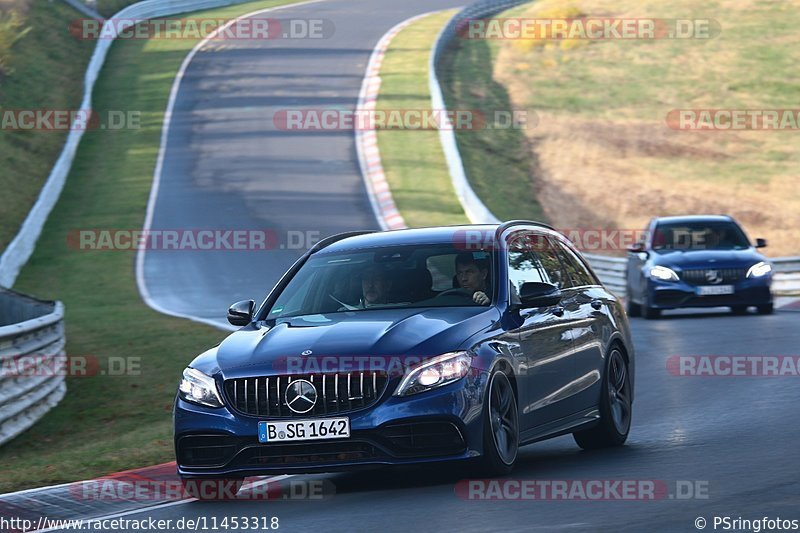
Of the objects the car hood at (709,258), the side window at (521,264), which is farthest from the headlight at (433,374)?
the car hood at (709,258)

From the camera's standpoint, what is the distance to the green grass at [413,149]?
35.0 metres

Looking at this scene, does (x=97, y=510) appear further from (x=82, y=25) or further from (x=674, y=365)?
(x=82, y=25)

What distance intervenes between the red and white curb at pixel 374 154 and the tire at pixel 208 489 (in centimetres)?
2253

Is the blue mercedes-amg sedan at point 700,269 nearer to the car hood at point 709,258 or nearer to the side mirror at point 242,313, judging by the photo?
the car hood at point 709,258

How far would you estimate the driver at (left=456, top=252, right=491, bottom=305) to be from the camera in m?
9.98

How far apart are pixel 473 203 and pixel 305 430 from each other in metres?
25.7

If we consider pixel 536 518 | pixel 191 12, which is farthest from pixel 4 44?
pixel 536 518

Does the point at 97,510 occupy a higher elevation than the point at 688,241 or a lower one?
higher

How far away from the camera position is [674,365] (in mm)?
17016

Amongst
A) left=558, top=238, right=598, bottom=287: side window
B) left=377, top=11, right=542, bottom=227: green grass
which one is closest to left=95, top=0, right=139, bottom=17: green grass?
left=377, top=11, right=542, bottom=227: green grass

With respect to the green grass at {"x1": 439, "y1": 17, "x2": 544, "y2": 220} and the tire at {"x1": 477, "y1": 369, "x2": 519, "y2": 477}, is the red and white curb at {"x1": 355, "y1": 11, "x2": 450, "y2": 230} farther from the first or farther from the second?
the tire at {"x1": 477, "y1": 369, "x2": 519, "y2": 477}

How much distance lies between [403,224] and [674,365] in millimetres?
16141

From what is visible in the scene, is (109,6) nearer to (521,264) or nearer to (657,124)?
(657,124)

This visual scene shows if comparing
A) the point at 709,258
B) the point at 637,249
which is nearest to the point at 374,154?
the point at 637,249
